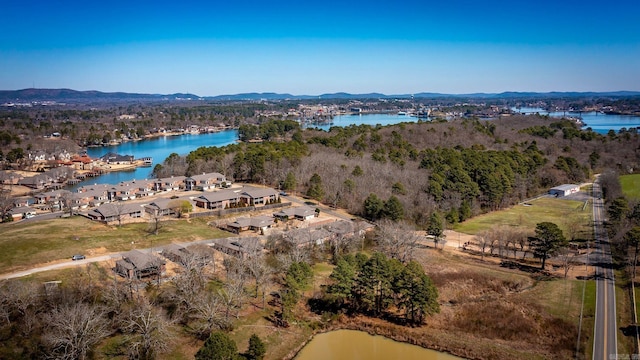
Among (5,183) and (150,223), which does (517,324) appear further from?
(5,183)

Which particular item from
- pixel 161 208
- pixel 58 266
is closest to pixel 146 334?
pixel 58 266

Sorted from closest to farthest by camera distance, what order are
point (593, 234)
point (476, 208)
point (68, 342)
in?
point (68, 342) < point (593, 234) < point (476, 208)

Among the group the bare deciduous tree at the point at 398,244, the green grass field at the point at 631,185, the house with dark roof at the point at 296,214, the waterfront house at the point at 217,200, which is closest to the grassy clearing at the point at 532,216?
the green grass field at the point at 631,185

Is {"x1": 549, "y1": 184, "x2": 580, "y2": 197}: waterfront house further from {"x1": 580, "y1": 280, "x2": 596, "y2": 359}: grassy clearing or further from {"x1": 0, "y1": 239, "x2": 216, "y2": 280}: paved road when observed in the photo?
{"x1": 0, "y1": 239, "x2": 216, "y2": 280}: paved road

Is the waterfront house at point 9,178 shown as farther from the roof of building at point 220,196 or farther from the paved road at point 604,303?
the paved road at point 604,303

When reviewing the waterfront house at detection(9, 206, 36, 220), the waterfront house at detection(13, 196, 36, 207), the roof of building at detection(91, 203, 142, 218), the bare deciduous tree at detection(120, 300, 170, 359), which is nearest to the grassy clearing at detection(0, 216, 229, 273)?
the roof of building at detection(91, 203, 142, 218)

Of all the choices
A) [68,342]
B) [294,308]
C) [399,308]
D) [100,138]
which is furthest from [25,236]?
[100,138]
